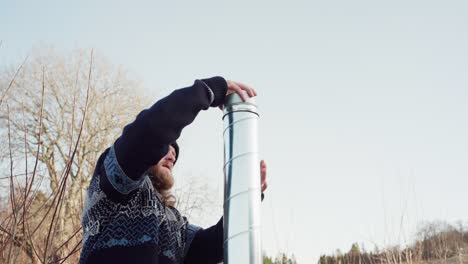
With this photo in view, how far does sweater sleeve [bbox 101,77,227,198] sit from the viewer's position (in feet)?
4.35

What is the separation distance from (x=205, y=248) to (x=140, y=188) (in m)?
0.50

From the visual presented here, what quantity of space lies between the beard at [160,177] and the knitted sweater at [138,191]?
110 mm

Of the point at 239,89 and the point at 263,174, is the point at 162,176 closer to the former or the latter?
the point at 263,174

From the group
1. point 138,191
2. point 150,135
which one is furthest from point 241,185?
point 138,191

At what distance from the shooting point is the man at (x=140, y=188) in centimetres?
134

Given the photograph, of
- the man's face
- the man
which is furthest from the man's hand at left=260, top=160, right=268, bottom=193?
the man's face

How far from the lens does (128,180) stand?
139 cm

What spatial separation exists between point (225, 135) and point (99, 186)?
0.45 meters

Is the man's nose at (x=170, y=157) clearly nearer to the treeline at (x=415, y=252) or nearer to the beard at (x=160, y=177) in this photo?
the beard at (x=160, y=177)

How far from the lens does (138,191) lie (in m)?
1.53

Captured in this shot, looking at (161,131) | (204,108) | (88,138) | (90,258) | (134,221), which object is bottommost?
(90,258)

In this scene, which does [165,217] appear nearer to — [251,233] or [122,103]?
[251,233]

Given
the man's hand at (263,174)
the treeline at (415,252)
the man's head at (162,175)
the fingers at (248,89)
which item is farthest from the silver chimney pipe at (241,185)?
the treeline at (415,252)

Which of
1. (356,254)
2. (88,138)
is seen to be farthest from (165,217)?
(88,138)
